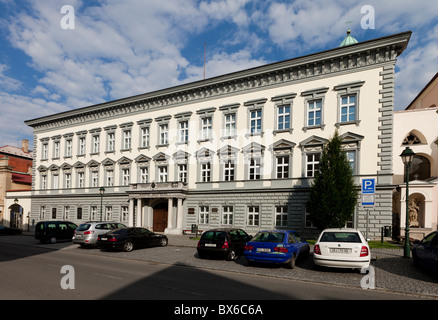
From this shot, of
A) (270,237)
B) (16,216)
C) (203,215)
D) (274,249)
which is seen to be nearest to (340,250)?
(274,249)

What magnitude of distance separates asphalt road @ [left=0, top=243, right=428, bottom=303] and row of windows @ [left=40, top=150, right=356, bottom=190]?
13.6 meters

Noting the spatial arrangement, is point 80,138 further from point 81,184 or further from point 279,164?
point 279,164

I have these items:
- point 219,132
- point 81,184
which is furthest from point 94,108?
point 219,132

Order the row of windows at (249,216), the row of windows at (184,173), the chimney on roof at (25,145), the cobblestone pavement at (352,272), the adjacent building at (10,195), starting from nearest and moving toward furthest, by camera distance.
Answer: the cobblestone pavement at (352,272) < the row of windows at (184,173) < the row of windows at (249,216) < the adjacent building at (10,195) < the chimney on roof at (25,145)

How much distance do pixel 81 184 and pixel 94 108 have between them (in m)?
9.36

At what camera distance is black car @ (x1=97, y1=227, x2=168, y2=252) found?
16250 millimetres

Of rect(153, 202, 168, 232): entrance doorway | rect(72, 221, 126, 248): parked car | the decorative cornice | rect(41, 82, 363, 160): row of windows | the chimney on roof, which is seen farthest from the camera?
the chimney on roof

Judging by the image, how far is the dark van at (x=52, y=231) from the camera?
2169 centimetres

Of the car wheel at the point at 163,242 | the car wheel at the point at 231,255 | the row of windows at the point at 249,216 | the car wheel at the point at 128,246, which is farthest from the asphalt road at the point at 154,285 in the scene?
the row of windows at the point at 249,216

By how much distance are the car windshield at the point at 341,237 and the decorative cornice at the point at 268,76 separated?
15.1m

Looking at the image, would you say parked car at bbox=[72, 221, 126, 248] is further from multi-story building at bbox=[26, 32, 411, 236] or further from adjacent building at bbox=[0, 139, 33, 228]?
adjacent building at bbox=[0, 139, 33, 228]

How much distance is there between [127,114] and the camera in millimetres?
33125

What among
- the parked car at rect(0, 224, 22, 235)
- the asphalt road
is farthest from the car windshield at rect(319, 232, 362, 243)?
the parked car at rect(0, 224, 22, 235)

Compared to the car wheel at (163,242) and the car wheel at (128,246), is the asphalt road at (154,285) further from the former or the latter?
the car wheel at (163,242)
